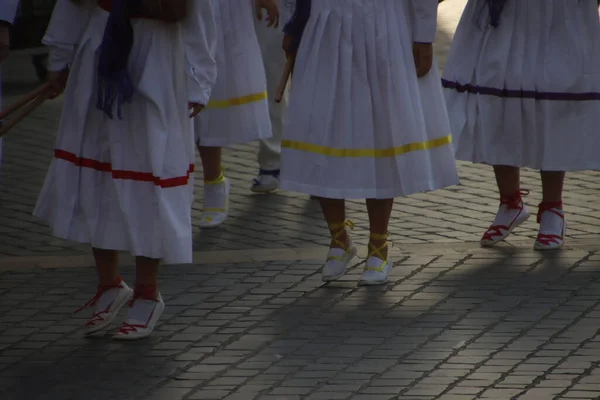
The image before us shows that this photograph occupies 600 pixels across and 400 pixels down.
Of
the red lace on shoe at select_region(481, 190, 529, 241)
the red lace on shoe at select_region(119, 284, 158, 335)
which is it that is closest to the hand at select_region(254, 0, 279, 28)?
the red lace on shoe at select_region(481, 190, 529, 241)

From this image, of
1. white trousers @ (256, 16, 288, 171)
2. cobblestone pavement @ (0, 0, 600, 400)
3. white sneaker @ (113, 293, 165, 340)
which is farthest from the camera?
white trousers @ (256, 16, 288, 171)

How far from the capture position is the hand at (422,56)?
20.6 feet

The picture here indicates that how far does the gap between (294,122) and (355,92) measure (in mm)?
328

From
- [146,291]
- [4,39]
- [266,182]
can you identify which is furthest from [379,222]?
[266,182]

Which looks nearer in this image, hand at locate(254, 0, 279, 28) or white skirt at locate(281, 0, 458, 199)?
white skirt at locate(281, 0, 458, 199)

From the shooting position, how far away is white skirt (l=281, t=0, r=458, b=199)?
6.22 m

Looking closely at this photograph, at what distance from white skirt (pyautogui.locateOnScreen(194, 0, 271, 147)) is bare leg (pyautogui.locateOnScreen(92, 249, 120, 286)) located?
2124 mm

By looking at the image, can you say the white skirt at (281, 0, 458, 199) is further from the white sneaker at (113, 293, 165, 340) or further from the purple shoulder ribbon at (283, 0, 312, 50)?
the white sneaker at (113, 293, 165, 340)

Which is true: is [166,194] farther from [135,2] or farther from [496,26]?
[496,26]

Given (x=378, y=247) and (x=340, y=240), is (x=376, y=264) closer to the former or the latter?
(x=378, y=247)

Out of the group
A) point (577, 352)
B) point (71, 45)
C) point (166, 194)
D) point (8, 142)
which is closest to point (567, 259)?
point (577, 352)

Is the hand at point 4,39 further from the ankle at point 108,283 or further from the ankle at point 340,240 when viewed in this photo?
the ankle at point 340,240

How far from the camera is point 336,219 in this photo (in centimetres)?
648

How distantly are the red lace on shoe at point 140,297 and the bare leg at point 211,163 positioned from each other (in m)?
2.25
